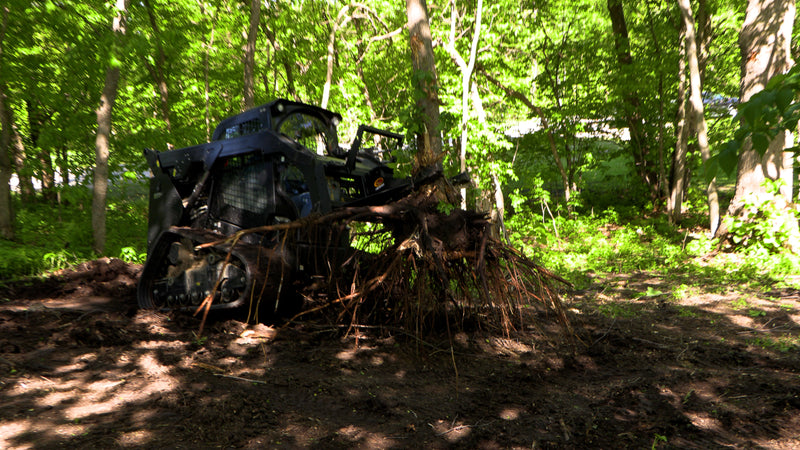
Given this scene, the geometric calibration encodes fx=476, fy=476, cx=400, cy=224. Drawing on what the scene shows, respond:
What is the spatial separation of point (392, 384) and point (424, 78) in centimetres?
415

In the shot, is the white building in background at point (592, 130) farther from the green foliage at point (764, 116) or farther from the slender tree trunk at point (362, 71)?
the green foliage at point (764, 116)

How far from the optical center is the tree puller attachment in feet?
16.3

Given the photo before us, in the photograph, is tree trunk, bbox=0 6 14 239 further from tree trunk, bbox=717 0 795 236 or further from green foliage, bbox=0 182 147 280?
tree trunk, bbox=717 0 795 236

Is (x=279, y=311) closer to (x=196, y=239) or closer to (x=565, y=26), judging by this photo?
(x=196, y=239)

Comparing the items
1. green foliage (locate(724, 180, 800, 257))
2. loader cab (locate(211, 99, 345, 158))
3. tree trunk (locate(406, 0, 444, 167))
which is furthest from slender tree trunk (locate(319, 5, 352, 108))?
green foliage (locate(724, 180, 800, 257))

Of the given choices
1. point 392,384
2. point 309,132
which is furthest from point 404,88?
point 392,384

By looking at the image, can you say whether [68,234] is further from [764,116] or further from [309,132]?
[764,116]

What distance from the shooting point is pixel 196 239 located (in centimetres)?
518

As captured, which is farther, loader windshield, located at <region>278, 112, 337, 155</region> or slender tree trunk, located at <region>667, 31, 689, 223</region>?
slender tree trunk, located at <region>667, 31, 689, 223</region>

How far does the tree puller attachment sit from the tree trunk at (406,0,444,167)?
0.58m

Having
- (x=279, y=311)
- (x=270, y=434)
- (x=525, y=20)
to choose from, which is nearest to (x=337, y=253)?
(x=279, y=311)

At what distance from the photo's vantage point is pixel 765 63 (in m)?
9.13

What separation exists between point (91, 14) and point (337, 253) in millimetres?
6961

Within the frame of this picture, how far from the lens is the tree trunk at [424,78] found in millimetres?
6316
